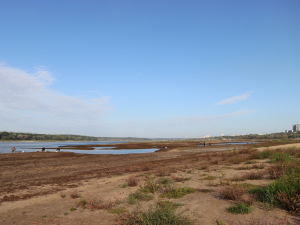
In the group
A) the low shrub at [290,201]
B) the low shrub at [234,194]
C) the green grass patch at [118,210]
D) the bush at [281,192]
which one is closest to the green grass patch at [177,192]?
the low shrub at [234,194]

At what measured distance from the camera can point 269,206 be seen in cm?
623

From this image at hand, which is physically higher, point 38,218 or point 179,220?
point 179,220

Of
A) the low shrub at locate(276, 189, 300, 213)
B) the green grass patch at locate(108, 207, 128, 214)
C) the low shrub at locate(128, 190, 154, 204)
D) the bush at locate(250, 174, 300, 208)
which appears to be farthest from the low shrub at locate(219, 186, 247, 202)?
the green grass patch at locate(108, 207, 128, 214)

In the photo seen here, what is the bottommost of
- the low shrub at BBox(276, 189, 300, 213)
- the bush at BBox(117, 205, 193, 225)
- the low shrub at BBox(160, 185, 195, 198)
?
the low shrub at BBox(160, 185, 195, 198)

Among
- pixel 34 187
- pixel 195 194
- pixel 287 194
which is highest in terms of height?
pixel 287 194

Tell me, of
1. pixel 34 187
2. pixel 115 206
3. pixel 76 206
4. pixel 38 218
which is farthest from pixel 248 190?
pixel 34 187

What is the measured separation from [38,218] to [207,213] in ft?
19.7

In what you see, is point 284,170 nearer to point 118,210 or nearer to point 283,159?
point 283,159

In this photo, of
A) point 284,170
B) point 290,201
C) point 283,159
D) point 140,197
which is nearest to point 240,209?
point 290,201

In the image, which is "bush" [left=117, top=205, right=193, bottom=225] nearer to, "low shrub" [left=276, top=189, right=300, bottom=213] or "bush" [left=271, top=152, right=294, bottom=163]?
"low shrub" [left=276, top=189, right=300, bottom=213]

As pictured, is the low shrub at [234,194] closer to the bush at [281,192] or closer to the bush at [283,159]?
the bush at [281,192]

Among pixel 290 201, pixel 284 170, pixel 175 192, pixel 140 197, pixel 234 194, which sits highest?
pixel 284 170

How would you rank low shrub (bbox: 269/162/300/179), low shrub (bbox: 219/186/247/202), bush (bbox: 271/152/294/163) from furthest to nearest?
bush (bbox: 271/152/294/163)
low shrub (bbox: 269/162/300/179)
low shrub (bbox: 219/186/247/202)

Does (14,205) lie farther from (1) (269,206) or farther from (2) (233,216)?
(1) (269,206)
